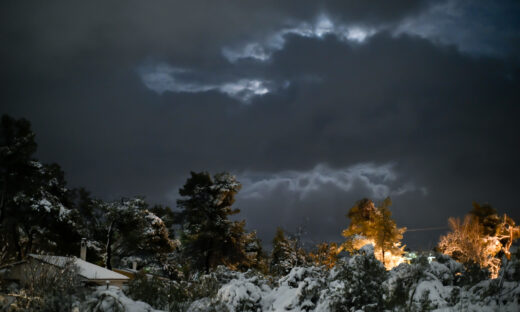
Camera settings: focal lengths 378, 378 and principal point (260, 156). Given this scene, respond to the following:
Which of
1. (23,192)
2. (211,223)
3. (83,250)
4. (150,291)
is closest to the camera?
(150,291)

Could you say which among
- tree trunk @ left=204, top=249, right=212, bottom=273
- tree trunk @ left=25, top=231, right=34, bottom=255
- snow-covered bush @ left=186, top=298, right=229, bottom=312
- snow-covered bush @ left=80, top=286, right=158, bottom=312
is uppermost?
tree trunk @ left=25, top=231, right=34, bottom=255

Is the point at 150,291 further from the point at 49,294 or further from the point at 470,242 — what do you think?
the point at 470,242

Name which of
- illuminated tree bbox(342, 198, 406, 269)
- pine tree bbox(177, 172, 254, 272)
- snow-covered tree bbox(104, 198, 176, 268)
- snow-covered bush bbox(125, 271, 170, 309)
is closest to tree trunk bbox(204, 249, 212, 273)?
pine tree bbox(177, 172, 254, 272)

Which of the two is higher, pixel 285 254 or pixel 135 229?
pixel 135 229

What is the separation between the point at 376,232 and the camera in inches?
1313

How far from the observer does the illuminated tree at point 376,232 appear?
32.7 meters

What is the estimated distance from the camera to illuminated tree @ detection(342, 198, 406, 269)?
32.7 meters

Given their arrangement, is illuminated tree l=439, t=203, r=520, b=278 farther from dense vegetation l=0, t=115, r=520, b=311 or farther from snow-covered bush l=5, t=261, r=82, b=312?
snow-covered bush l=5, t=261, r=82, b=312

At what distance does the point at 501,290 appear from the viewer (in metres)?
6.92

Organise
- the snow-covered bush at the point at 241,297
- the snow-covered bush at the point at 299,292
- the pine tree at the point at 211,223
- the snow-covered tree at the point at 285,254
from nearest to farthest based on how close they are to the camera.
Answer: the snow-covered bush at the point at 299,292 < the snow-covered bush at the point at 241,297 < the pine tree at the point at 211,223 < the snow-covered tree at the point at 285,254

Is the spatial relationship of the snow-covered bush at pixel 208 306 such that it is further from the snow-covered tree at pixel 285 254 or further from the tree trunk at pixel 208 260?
the snow-covered tree at pixel 285 254

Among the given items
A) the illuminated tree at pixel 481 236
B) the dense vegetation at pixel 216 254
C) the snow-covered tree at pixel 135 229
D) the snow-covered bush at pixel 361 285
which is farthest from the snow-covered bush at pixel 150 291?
the illuminated tree at pixel 481 236

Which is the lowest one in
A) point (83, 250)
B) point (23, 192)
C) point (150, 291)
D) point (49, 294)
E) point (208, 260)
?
point (150, 291)

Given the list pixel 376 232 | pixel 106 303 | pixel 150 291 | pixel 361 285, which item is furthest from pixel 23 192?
pixel 376 232
